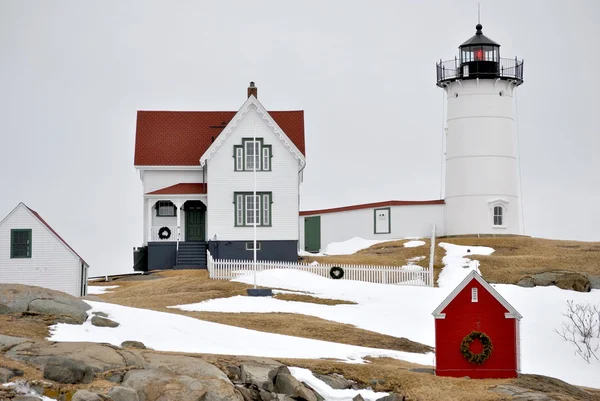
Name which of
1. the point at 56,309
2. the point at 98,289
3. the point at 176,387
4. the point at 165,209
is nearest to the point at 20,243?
the point at 56,309

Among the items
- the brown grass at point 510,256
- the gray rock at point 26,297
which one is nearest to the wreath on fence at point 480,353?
the gray rock at point 26,297

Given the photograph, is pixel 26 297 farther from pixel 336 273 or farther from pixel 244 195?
pixel 244 195

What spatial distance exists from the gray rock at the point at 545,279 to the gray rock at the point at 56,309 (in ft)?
68.2

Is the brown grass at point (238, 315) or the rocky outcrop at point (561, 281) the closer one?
the brown grass at point (238, 315)

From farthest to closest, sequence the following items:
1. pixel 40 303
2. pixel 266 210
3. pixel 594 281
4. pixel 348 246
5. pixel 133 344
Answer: pixel 348 246
pixel 266 210
pixel 594 281
pixel 40 303
pixel 133 344

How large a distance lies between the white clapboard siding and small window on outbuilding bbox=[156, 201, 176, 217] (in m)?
4.26

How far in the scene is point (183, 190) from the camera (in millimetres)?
54844

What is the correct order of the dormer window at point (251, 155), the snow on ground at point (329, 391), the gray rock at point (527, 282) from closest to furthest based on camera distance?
1. the snow on ground at point (329, 391)
2. the gray rock at point (527, 282)
3. the dormer window at point (251, 155)

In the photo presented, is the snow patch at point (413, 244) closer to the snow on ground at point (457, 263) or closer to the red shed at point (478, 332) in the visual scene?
the snow on ground at point (457, 263)

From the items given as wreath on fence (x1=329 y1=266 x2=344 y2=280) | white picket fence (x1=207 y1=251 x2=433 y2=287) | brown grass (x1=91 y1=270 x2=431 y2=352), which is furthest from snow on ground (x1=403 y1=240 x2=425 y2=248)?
brown grass (x1=91 y1=270 x2=431 y2=352)

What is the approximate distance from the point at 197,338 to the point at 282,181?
22467 mm

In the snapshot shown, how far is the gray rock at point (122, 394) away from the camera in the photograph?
853 inches

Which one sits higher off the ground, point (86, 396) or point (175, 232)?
point (175, 232)

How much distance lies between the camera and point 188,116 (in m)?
60.0
